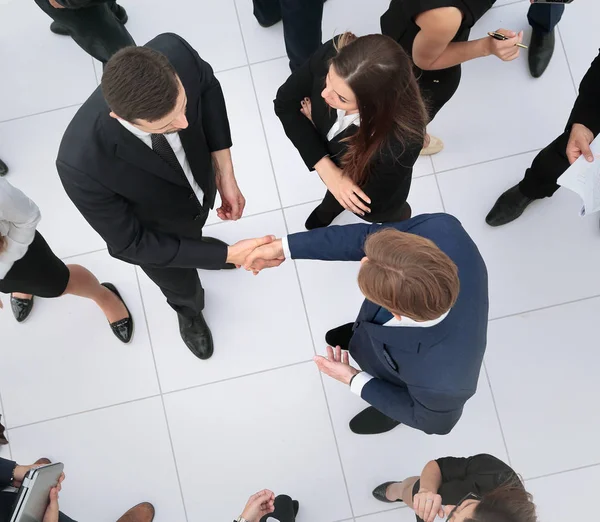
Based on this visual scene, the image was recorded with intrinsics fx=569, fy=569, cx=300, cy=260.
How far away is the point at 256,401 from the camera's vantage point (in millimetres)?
2836

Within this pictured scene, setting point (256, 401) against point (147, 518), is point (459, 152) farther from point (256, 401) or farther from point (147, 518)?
point (147, 518)

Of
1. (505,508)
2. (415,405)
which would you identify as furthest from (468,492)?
(415,405)

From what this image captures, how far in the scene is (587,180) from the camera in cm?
223

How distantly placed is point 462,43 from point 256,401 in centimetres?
187

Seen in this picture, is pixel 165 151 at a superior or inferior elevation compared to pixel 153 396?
superior

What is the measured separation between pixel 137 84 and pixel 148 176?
0.37 meters

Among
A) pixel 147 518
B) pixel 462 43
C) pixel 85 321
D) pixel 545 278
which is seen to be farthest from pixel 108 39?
pixel 545 278

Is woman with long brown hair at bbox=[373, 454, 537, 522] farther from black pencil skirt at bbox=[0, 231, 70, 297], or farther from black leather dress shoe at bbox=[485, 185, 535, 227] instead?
black pencil skirt at bbox=[0, 231, 70, 297]

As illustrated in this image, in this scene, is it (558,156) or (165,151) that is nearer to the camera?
(165,151)

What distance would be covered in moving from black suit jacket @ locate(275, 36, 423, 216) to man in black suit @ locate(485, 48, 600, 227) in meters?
0.80

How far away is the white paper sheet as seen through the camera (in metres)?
2.16

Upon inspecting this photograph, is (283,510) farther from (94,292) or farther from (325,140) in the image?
(325,140)

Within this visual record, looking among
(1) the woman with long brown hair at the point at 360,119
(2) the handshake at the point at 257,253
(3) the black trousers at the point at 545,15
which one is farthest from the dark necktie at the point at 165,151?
(3) the black trousers at the point at 545,15

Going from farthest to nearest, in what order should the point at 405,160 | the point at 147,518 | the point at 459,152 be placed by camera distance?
1. the point at 459,152
2. the point at 147,518
3. the point at 405,160
